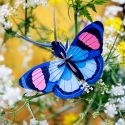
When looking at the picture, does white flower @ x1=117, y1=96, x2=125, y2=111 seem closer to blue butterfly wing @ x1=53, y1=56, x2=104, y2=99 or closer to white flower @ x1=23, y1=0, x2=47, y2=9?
blue butterfly wing @ x1=53, y1=56, x2=104, y2=99

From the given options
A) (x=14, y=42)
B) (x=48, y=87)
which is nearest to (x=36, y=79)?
(x=48, y=87)

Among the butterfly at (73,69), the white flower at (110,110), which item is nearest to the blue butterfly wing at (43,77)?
the butterfly at (73,69)

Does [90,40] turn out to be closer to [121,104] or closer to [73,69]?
[73,69]

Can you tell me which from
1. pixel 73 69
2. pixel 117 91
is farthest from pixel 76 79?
pixel 117 91

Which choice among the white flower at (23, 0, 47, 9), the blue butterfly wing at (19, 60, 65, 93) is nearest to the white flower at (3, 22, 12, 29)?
the white flower at (23, 0, 47, 9)

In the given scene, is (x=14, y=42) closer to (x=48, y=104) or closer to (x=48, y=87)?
(x=48, y=104)

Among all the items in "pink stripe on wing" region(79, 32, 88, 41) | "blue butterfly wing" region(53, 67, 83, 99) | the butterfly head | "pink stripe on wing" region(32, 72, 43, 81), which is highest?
"pink stripe on wing" region(79, 32, 88, 41)

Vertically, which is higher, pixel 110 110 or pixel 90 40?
pixel 90 40
